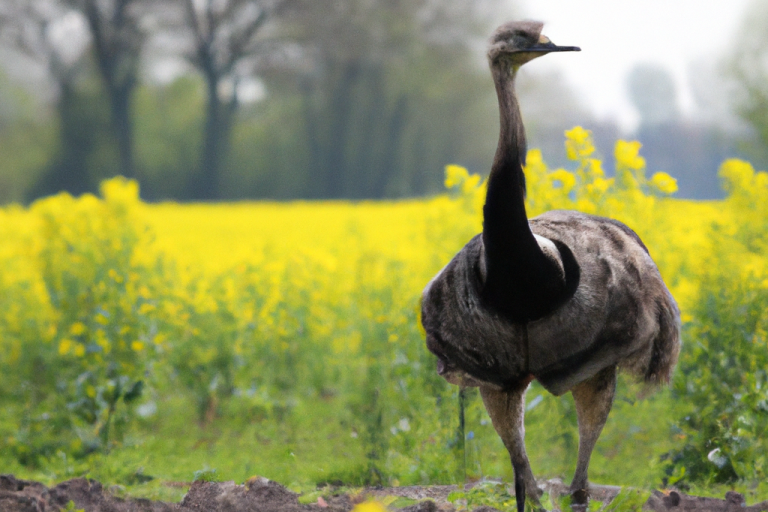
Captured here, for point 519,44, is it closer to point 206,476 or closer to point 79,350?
point 206,476

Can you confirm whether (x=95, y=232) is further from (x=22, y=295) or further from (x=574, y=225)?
(x=574, y=225)

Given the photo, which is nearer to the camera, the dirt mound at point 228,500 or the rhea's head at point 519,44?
the rhea's head at point 519,44

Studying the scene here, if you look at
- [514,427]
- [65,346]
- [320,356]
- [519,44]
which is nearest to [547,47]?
[519,44]

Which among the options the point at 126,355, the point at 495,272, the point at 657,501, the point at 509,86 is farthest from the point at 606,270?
the point at 126,355

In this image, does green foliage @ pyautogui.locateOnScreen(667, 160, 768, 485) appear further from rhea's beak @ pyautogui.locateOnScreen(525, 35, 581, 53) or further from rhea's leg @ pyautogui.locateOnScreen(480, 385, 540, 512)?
rhea's beak @ pyautogui.locateOnScreen(525, 35, 581, 53)

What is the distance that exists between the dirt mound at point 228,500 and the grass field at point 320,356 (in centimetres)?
25

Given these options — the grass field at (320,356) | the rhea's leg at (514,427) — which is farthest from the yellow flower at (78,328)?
the rhea's leg at (514,427)

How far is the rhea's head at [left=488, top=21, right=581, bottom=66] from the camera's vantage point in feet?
8.35

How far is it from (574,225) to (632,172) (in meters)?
1.61

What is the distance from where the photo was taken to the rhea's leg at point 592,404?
3166mm

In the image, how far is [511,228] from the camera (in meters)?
2.60

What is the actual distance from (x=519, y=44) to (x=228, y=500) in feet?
7.09

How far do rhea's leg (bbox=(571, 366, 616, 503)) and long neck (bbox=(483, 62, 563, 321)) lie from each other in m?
0.67

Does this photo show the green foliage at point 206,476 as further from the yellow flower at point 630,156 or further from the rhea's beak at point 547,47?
the yellow flower at point 630,156
